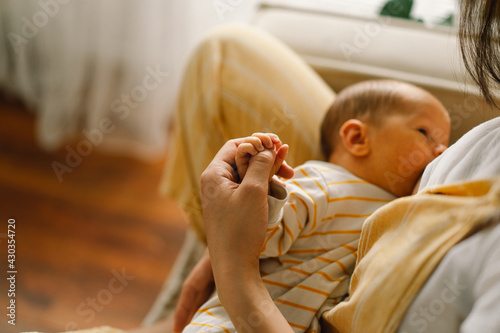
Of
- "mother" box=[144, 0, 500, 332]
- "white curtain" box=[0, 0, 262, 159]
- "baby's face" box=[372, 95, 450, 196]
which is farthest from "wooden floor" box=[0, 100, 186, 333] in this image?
"baby's face" box=[372, 95, 450, 196]

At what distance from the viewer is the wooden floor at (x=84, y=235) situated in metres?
1.49

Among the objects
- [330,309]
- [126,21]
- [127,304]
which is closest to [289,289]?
[330,309]

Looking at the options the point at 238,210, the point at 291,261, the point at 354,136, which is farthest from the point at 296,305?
the point at 354,136

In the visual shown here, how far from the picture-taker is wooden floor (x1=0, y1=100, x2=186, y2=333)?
1491 mm

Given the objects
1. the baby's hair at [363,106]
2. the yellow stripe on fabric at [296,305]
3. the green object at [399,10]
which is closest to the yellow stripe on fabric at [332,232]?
the yellow stripe on fabric at [296,305]

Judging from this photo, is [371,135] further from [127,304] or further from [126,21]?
[126,21]

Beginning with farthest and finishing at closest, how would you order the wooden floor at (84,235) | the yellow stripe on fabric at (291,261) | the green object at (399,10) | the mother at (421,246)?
the wooden floor at (84,235) < the green object at (399,10) < the yellow stripe on fabric at (291,261) < the mother at (421,246)

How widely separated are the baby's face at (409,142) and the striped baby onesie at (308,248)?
0.19 ft

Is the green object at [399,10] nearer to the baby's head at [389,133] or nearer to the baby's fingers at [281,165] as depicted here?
the baby's head at [389,133]

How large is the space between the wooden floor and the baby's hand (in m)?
0.83

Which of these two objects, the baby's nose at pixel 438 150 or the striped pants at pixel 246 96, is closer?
the baby's nose at pixel 438 150

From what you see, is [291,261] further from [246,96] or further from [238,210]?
[246,96]

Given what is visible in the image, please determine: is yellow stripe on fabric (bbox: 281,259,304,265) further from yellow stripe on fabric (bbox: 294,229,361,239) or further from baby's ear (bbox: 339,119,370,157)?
baby's ear (bbox: 339,119,370,157)

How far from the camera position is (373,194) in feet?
2.77
